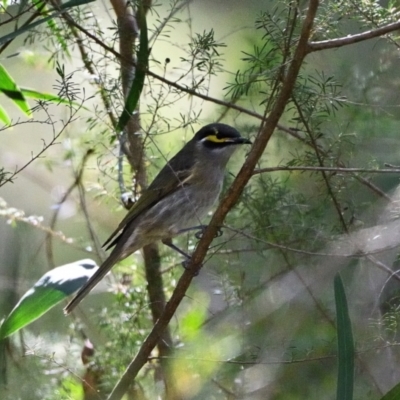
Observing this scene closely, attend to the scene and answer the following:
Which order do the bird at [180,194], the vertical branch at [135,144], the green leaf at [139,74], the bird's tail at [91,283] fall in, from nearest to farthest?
the green leaf at [139,74] < the vertical branch at [135,144] < the bird's tail at [91,283] < the bird at [180,194]

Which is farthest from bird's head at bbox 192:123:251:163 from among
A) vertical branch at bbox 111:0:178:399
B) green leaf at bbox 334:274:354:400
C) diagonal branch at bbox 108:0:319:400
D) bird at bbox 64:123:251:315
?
green leaf at bbox 334:274:354:400

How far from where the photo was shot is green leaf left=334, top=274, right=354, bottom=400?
110cm

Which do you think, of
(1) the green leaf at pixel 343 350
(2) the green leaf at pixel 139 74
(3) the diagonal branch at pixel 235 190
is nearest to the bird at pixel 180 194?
(2) the green leaf at pixel 139 74

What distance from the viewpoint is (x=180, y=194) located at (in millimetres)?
1838

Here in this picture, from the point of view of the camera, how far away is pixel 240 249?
1416 mm

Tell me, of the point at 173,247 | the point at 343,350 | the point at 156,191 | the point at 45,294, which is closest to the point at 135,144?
the point at 156,191

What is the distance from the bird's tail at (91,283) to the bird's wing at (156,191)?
0.12ft

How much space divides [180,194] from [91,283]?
382 millimetres

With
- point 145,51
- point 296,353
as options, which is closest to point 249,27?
point 145,51

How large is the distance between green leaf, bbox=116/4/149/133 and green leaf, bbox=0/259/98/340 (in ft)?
1.14

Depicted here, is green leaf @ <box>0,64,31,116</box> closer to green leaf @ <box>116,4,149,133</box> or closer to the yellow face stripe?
green leaf @ <box>116,4,149,133</box>

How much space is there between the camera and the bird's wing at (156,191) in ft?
5.39

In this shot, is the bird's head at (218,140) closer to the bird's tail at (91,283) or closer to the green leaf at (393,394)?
the bird's tail at (91,283)

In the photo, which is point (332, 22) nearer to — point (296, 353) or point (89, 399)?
point (296, 353)
